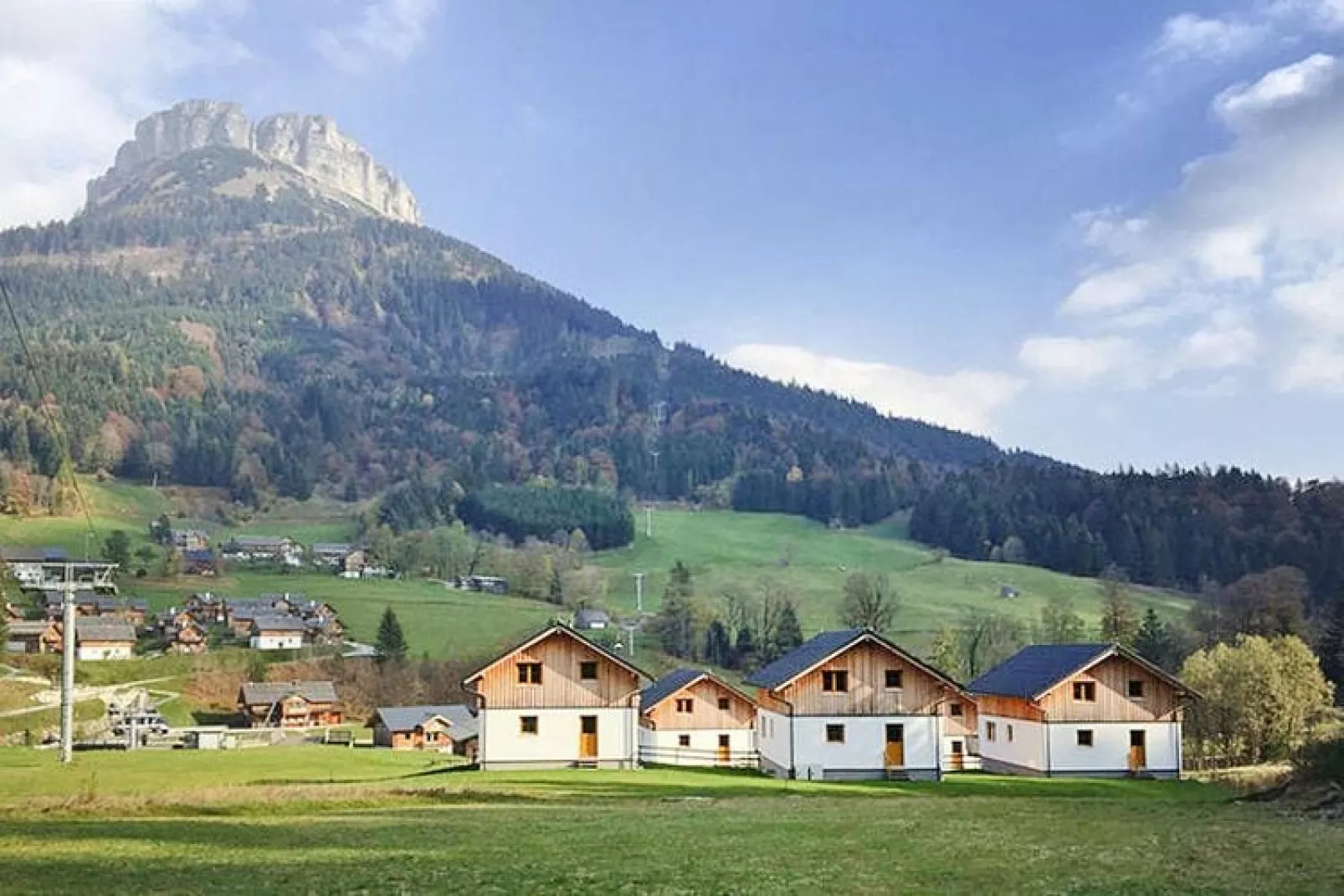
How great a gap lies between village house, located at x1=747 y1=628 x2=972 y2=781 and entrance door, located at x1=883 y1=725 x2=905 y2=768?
4cm

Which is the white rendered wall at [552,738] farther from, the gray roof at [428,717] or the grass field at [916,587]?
the grass field at [916,587]

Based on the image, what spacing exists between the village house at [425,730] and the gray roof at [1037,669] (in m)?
40.2

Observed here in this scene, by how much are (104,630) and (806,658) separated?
323 feet

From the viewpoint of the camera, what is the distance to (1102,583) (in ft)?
566

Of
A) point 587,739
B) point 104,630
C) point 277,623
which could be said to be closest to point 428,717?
point 587,739

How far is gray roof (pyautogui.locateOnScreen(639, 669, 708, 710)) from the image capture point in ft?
238

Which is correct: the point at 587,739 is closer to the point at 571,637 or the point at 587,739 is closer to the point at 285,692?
the point at 571,637

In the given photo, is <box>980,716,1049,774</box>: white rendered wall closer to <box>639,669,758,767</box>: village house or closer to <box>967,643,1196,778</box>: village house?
<box>967,643,1196,778</box>: village house

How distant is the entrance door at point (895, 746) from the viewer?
186 ft

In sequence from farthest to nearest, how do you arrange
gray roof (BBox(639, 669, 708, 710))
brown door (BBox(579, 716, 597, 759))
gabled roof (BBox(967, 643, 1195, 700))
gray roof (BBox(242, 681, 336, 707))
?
gray roof (BBox(242, 681, 336, 707)) → gray roof (BBox(639, 669, 708, 710)) → gabled roof (BBox(967, 643, 1195, 700)) → brown door (BBox(579, 716, 597, 759))

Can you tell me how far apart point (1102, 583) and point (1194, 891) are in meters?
164

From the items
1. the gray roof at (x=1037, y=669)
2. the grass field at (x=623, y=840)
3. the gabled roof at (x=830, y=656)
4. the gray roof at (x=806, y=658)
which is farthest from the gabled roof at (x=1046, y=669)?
the grass field at (x=623, y=840)

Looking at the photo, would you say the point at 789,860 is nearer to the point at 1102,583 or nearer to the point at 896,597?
the point at 896,597

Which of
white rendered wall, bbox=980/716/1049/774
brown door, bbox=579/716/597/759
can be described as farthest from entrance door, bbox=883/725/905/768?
brown door, bbox=579/716/597/759
